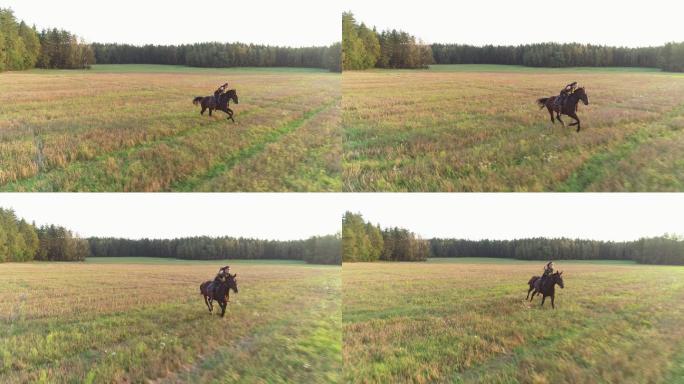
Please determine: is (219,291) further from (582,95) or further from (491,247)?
(582,95)

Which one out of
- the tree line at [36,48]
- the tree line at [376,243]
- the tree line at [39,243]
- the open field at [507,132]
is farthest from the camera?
the tree line at [376,243]

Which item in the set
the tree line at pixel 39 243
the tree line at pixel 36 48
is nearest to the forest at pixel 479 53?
the tree line at pixel 36 48

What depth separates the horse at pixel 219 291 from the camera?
11.8 feet

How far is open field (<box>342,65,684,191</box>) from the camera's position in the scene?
308 centimetres

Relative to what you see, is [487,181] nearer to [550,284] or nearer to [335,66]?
[550,284]

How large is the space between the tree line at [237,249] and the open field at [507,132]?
0.70 m

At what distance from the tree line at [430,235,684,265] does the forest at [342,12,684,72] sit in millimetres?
1376

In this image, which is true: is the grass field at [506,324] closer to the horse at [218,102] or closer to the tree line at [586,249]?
the tree line at [586,249]

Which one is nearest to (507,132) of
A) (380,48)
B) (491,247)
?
(491,247)

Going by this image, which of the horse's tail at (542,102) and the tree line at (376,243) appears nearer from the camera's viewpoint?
the horse's tail at (542,102)

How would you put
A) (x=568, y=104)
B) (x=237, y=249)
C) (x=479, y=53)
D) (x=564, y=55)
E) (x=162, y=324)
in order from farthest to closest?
1. (x=237, y=249)
2. (x=162, y=324)
3. (x=479, y=53)
4. (x=564, y=55)
5. (x=568, y=104)

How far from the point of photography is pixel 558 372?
3.35 metres

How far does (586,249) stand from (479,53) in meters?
1.82

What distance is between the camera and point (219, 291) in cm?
360
